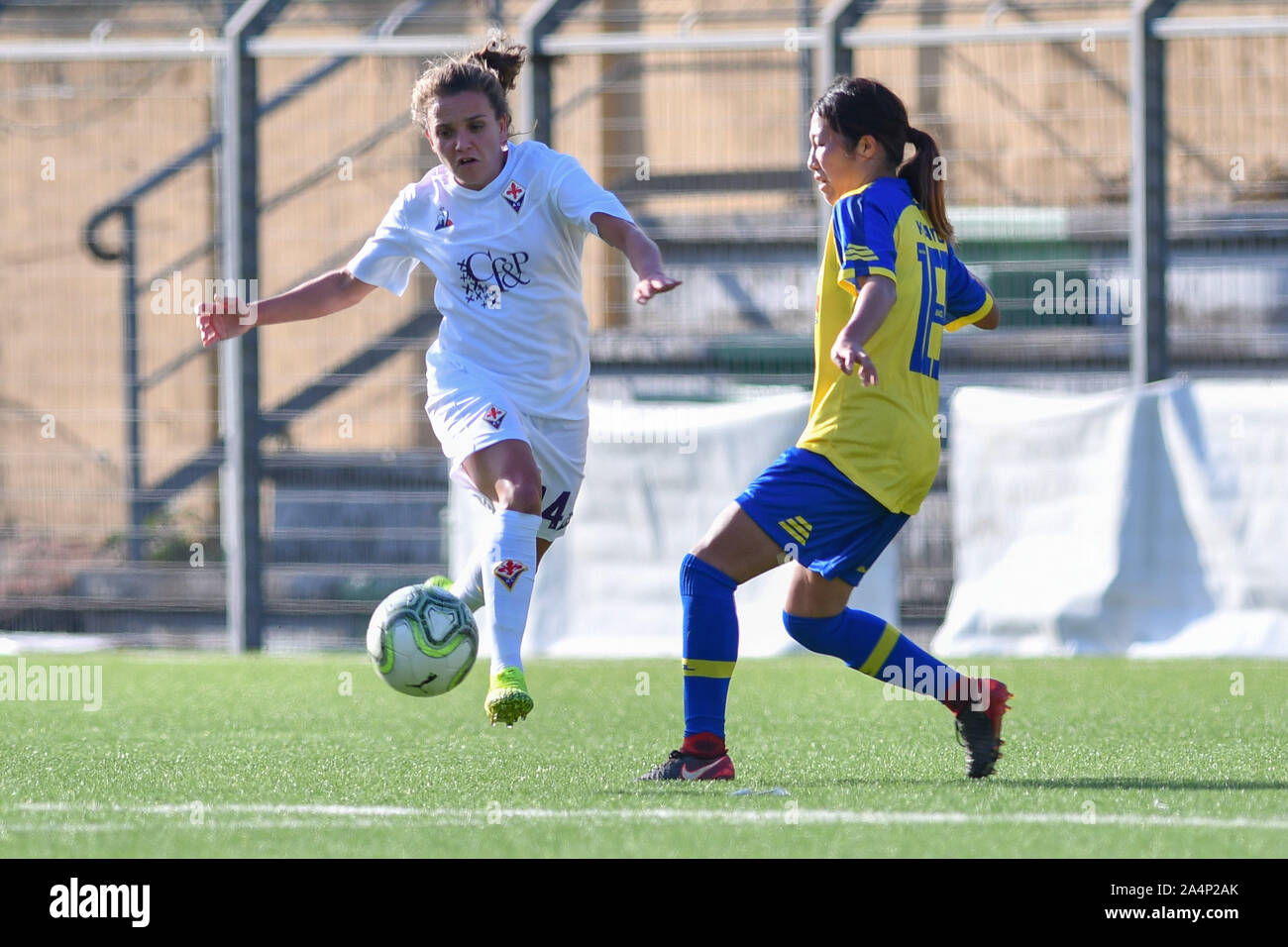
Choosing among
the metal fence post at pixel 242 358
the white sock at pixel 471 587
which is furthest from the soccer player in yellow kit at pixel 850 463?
the metal fence post at pixel 242 358

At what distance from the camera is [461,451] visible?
204 inches

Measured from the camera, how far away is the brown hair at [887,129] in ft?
15.4

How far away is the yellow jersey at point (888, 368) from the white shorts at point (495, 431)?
968 mm


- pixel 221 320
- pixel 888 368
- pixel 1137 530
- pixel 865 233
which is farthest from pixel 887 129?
pixel 1137 530

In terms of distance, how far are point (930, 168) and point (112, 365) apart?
7354 mm

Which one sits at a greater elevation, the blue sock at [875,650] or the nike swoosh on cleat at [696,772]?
the blue sock at [875,650]

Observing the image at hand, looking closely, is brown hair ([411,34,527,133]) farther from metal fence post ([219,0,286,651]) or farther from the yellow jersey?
metal fence post ([219,0,286,651])

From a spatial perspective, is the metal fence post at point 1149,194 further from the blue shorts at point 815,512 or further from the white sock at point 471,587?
the blue shorts at point 815,512

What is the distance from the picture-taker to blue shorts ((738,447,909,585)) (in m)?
4.57

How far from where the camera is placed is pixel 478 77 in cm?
522

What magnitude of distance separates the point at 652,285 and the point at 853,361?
2.03 ft

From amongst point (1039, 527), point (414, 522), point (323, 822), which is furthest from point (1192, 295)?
point (323, 822)

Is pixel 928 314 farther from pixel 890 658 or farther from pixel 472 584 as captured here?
pixel 472 584

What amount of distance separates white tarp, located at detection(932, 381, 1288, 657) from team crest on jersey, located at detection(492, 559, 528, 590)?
4.36 metres
